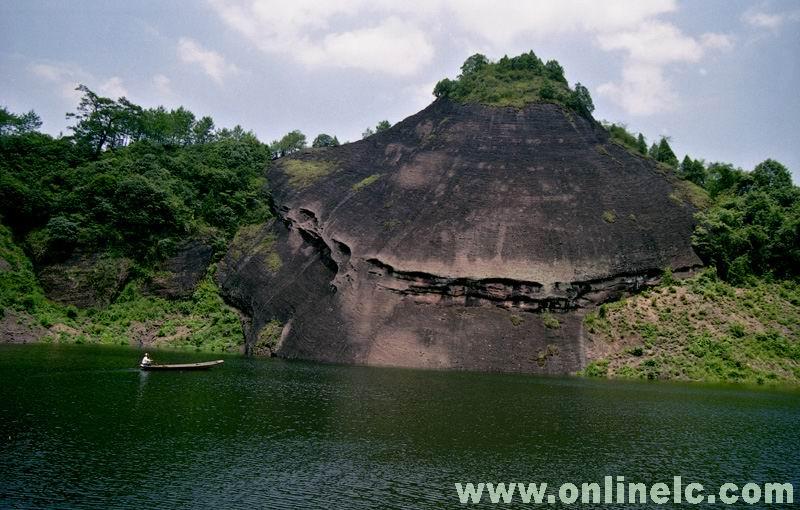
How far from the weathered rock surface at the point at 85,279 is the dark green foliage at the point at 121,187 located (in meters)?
1.18

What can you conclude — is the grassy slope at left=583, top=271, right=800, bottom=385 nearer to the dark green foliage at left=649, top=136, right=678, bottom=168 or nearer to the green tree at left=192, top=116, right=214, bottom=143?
the dark green foliage at left=649, top=136, right=678, bottom=168

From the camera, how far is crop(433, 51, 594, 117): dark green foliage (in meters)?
64.9

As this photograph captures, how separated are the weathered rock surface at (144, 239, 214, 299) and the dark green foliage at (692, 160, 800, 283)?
43598mm

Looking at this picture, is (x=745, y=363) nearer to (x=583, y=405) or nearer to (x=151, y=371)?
(x=583, y=405)

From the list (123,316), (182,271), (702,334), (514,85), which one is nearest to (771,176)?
(702,334)

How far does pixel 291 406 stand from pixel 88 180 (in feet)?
138

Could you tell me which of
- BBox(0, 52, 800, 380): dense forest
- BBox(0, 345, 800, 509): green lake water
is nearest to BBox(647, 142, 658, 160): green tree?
BBox(0, 52, 800, 380): dense forest

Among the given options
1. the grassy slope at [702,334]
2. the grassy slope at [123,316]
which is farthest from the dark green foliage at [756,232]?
the grassy slope at [123,316]

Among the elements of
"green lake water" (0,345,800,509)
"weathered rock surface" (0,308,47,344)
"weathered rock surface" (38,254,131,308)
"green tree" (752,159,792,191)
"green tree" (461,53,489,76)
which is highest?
"green tree" (461,53,489,76)

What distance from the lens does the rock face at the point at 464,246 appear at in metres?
43.6

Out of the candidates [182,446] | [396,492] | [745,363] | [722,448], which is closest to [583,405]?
[722,448]

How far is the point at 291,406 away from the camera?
23188mm

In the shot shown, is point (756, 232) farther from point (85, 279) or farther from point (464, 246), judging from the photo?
point (85, 279)

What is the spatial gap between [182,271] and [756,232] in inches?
1953
